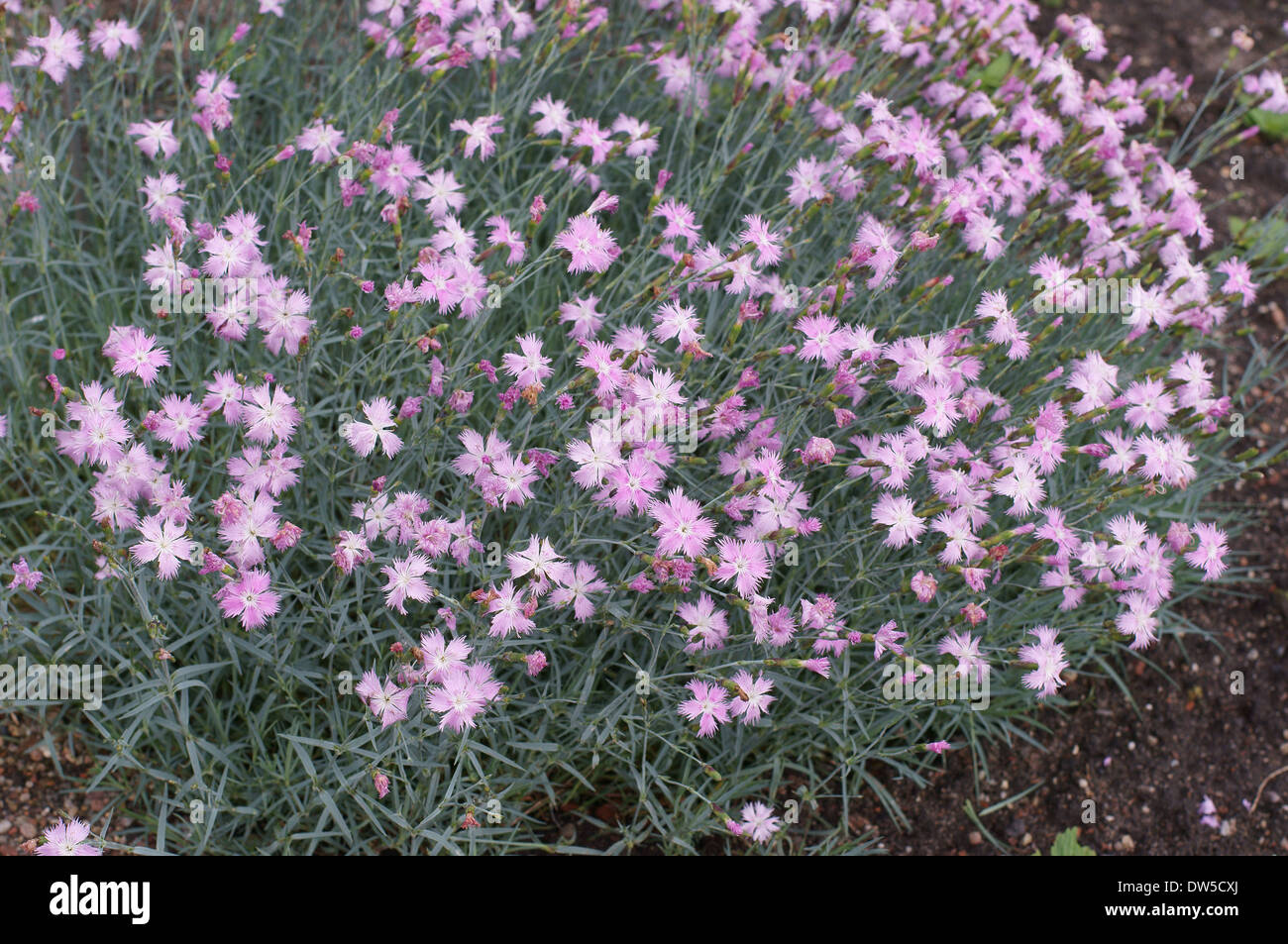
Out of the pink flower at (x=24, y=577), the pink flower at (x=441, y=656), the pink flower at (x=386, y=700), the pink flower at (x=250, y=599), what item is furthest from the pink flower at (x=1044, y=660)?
the pink flower at (x=24, y=577)

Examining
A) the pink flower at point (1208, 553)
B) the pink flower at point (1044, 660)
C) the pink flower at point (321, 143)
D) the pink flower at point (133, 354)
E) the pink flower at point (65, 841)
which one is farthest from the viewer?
the pink flower at point (321, 143)

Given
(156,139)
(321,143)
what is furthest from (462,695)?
(156,139)

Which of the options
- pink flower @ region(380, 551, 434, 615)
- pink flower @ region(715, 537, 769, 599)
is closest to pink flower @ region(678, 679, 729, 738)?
pink flower @ region(715, 537, 769, 599)

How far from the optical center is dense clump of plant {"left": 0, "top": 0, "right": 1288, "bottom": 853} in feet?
7.67

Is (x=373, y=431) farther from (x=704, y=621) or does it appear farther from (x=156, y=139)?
(x=156, y=139)

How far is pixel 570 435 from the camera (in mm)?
2627

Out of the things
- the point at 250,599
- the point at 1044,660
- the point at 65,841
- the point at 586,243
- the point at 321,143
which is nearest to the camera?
the point at 65,841

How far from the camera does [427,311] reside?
280cm

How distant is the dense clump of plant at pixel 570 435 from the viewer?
92.0 inches

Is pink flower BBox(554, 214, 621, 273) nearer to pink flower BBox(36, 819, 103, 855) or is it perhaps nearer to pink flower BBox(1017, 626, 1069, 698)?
pink flower BBox(1017, 626, 1069, 698)

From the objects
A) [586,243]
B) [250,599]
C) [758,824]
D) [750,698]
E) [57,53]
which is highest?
[57,53]

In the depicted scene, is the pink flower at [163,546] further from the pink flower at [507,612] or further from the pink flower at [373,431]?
the pink flower at [507,612]
